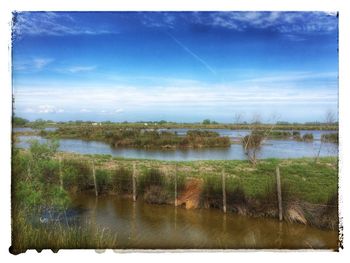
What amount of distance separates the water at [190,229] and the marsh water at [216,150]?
0.98 m

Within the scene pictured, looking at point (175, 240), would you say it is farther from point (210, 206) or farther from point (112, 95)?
point (112, 95)

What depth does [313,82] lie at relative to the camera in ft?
19.4

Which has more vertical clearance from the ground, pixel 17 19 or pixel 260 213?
pixel 17 19

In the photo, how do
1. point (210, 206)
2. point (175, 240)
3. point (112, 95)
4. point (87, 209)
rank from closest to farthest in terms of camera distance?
point (175, 240), point (112, 95), point (87, 209), point (210, 206)

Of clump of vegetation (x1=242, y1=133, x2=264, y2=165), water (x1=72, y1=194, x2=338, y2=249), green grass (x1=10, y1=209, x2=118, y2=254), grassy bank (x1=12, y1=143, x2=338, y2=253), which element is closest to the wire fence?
grassy bank (x1=12, y1=143, x2=338, y2=253)

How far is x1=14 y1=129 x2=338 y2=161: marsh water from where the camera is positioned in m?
7.14

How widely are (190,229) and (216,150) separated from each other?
2.67 metres

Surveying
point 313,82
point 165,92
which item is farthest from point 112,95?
point 313,82

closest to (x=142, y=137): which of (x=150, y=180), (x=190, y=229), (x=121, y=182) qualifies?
(x=150, y=180)

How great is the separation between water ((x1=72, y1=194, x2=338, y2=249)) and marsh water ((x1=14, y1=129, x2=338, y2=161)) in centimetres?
98

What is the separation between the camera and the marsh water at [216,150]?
23.4 ft

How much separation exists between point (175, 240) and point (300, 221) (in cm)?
218

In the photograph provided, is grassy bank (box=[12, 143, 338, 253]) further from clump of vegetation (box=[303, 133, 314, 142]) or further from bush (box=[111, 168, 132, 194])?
clump of vegetation (box=[303, 133, 314, 142])
